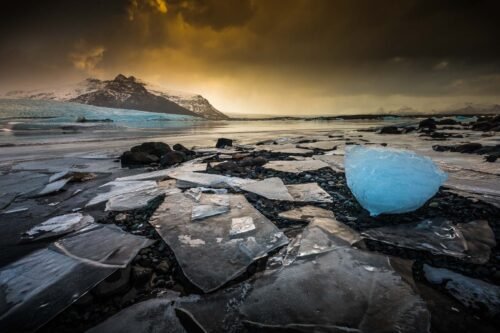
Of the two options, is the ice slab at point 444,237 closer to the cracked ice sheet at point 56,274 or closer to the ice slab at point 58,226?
the cracked ice sheet at point 56,274

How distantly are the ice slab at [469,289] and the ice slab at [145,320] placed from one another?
147cm

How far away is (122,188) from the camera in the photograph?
3.42 meters

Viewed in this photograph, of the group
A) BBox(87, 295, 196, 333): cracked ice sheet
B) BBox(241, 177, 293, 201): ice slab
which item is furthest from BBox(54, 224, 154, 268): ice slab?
BBox(241, 177, 293, 201): ice slab

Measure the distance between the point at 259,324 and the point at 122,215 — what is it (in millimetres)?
1943

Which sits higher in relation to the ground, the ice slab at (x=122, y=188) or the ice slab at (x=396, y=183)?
the ice slab at (x=396, y=183)

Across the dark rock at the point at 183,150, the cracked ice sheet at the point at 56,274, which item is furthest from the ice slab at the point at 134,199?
the dark rock at the point at 183,150

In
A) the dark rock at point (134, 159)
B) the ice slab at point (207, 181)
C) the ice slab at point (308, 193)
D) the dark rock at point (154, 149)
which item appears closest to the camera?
the ice slab at point (308, 193)

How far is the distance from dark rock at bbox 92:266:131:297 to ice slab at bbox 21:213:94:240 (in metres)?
1.02

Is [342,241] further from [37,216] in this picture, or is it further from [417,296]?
[37,216]

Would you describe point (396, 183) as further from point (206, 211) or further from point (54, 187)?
point (54, 187)

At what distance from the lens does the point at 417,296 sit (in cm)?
129

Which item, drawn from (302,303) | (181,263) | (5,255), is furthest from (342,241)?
(5,255)

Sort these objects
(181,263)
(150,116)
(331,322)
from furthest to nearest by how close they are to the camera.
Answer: (150,116), (181,263), (331,322)

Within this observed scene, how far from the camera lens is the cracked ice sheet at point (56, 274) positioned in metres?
1.22
